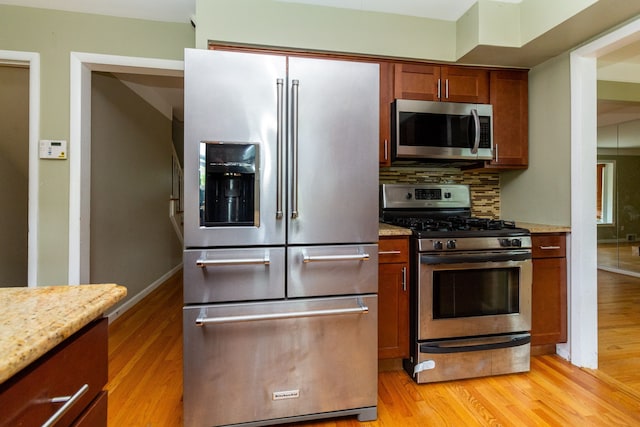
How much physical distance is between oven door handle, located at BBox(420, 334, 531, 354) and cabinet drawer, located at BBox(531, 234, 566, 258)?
555 millimetres

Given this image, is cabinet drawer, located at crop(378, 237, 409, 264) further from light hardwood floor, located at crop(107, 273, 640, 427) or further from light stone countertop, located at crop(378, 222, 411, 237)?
light hardwood floor, located at crop(107, 273, 640, 427)

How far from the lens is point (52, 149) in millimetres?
2209

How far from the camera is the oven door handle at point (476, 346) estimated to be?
195 centimetres

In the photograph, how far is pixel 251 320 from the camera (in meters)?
1.48

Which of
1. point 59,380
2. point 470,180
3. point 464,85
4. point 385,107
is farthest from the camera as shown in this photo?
point 470,180

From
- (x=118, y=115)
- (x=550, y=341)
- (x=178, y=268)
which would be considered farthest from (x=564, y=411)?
(x=178, y=268)

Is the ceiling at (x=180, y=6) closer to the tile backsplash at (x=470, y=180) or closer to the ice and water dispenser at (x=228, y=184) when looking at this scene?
the tile backsplash at (x=470, y=180)

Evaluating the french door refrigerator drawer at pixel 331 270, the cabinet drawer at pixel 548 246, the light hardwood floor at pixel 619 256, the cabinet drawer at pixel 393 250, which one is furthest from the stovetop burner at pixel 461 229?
the light hardwood floor at pixel 619 256

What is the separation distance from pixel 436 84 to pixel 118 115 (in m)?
2.90

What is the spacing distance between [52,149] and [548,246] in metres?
3.45

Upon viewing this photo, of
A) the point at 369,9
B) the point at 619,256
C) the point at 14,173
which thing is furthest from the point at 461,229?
the point at 619,256

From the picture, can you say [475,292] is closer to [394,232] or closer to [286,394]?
[394,232]

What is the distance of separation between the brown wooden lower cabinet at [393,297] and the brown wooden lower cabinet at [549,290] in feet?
3.06

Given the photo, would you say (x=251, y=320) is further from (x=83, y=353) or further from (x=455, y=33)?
(x=455, y=33)
